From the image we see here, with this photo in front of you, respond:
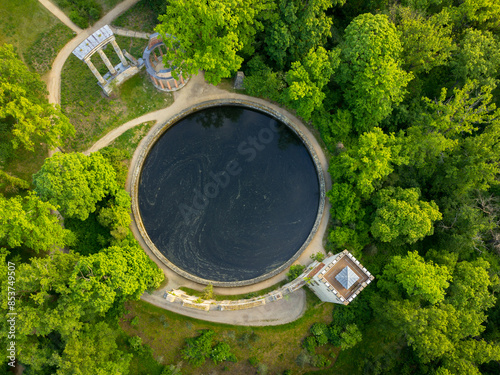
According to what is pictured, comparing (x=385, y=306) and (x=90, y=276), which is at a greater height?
(x=90, y=276)

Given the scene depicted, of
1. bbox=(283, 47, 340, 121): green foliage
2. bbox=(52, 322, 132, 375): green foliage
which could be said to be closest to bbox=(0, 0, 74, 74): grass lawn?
bbox=(283, 47, 340, 121): green foliage

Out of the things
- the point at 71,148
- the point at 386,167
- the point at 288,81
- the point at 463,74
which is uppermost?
the point at 71,148

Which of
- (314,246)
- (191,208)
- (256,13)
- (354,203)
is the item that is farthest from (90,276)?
(256,13)

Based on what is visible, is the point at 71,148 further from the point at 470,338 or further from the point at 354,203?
the point at 470,338

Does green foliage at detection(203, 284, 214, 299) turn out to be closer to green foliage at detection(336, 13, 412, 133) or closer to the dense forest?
the dense forest

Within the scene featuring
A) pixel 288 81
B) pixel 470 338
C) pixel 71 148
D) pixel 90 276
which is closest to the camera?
pixel 90 276
